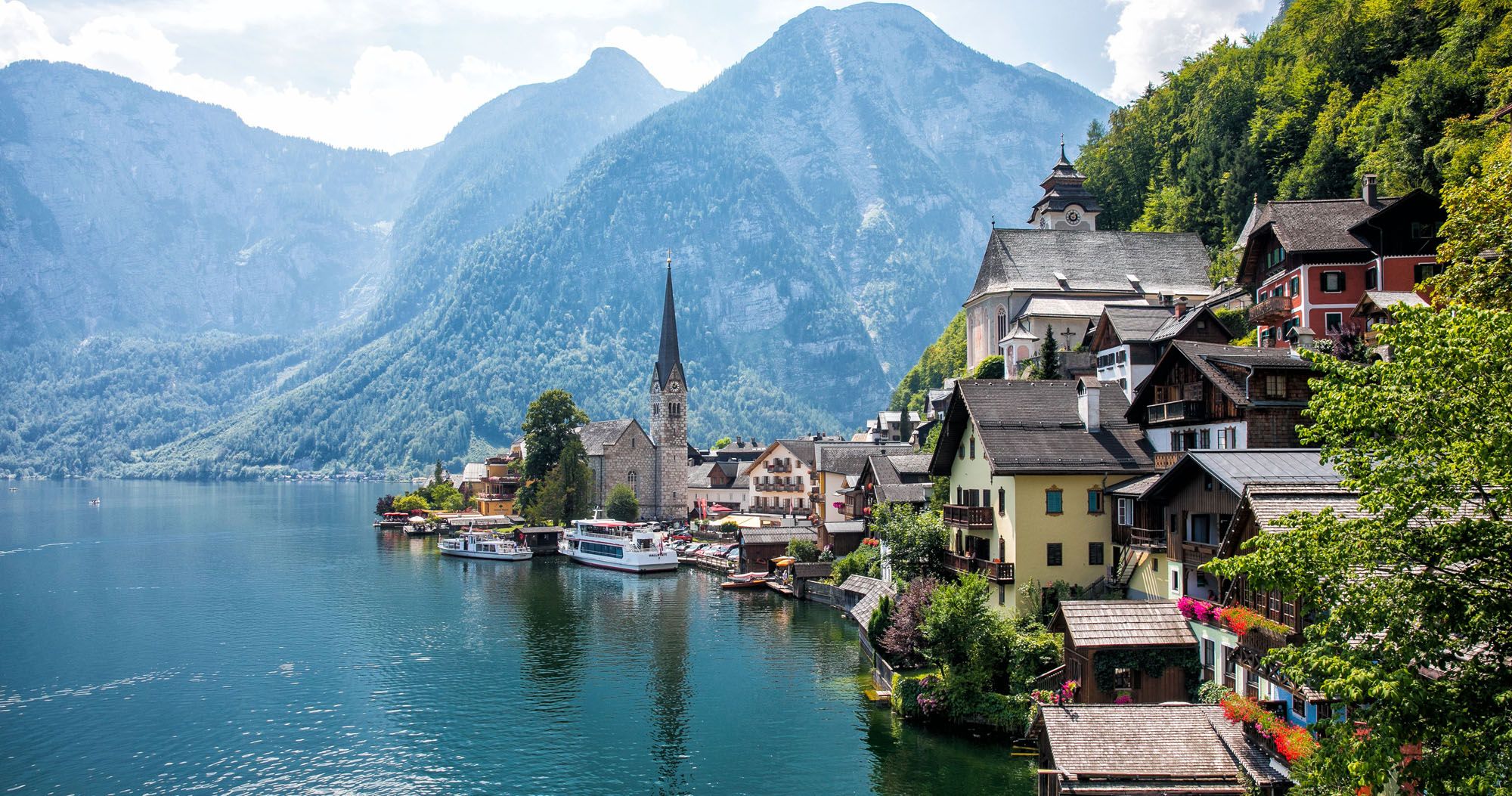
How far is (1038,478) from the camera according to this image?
40625mm

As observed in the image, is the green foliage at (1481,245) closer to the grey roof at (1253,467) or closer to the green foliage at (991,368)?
the grey roof at (1253,467)

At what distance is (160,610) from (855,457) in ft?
175

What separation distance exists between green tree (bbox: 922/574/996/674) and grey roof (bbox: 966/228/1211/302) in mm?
54283

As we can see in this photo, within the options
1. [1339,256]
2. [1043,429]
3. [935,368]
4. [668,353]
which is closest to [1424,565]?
[1043,429]

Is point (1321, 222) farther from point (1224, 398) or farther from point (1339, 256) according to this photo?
point (1224, 398)

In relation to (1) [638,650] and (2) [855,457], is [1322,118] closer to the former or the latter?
(2) [855,457]

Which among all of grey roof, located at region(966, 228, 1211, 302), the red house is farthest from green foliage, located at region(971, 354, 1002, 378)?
the red house

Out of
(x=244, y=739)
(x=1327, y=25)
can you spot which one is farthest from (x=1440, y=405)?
(x=1327, y=25)

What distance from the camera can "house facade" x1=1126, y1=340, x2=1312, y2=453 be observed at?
116 ft

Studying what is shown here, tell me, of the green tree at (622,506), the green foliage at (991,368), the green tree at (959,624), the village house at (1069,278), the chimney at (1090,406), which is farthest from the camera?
the green tree at (622,506)

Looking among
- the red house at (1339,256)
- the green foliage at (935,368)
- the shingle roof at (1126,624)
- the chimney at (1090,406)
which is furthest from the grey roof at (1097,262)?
the shingle roof at (1126,624)

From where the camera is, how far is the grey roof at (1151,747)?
84.4 ft

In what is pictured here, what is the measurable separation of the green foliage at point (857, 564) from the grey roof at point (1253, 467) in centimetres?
3172

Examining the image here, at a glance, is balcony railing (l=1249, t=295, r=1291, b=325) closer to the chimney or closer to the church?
the chimney
